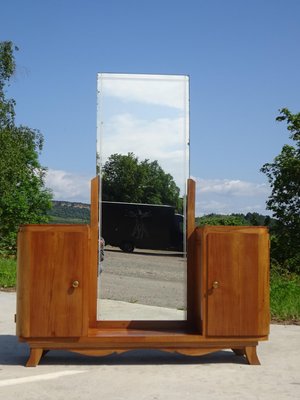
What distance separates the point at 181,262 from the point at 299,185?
79.0ft

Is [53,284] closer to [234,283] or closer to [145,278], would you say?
[145,278]

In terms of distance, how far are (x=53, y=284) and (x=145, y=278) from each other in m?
1.33

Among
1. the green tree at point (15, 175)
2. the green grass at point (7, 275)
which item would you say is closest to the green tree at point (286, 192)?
the green tree at point (15, 175)

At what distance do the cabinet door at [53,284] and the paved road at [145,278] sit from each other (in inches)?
20.5

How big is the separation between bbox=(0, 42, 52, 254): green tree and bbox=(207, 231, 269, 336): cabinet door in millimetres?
14061

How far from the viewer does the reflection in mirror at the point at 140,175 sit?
6371 mm

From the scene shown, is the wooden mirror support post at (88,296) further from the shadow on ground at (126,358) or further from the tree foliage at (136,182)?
the tree foliage at (136,182)

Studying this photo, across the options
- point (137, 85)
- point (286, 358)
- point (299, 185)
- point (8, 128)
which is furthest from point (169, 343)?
point (8, 128)

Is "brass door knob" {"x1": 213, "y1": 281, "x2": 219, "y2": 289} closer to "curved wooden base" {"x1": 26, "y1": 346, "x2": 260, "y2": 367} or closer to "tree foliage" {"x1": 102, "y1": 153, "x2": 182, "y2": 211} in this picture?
"curved wooden base" {"x1": 26, "y1": 346, "x2": 260, "y2": 367}

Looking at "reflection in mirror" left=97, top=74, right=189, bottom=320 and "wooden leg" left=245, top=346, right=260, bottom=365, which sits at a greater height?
"reflection in mirror" left=97, top=74, right=189, bottom=320

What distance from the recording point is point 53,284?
5.83m

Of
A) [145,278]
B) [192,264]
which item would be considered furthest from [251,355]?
[145,278]

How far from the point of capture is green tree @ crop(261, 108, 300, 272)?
2913 cm

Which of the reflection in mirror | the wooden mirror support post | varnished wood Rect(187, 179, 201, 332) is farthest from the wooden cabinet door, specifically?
varnished wood Rect(187, 179, 201, 332)
